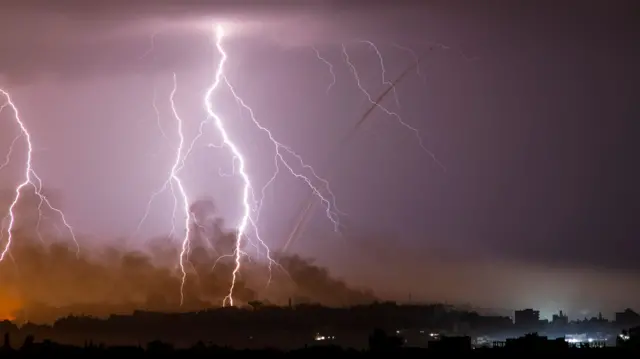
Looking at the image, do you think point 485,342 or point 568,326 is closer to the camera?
point 485,342

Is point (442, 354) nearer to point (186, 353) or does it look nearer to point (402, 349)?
point (402, 349)

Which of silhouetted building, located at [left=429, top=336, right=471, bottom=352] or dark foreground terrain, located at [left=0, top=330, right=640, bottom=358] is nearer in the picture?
dark foreground terrain, located at [left=0, top=330, right=640, bottom=358]

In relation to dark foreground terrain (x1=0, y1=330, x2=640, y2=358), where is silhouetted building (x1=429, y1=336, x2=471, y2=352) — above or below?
above

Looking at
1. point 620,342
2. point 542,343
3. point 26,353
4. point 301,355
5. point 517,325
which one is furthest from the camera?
point 517,325

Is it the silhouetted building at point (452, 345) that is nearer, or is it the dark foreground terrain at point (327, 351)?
the dark foreground terrain at point (327, 351)

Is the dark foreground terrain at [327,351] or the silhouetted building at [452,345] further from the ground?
the silhouetted building at [452,345]

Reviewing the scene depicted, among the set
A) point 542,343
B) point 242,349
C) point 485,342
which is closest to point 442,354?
point 542,343

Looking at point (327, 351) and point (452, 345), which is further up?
point (452, 345)

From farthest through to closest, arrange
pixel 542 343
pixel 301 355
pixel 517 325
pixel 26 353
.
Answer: pixel 517 325 → pixel 542 343 → pixel 301 355 → pixel 26 353

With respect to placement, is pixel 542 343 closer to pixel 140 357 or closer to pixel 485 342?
pixel 485 342
